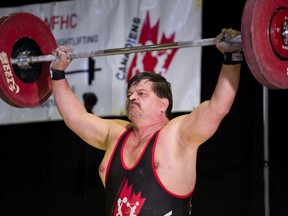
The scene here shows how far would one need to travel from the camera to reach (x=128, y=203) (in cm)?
332

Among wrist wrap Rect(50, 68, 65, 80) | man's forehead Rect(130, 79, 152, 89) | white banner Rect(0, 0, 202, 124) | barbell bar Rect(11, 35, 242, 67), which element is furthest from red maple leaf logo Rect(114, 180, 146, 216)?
white banner Rect(0, 0, 202, 124)

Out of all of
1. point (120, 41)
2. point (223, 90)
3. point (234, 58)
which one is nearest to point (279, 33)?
point (234, 58)

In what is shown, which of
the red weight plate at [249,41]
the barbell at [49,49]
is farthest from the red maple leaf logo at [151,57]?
the red weight plate at [249,41]

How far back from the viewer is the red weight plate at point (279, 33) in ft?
10.3

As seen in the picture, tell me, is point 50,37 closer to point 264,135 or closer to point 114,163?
point 114,163

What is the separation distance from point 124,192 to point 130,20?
6.11 feet

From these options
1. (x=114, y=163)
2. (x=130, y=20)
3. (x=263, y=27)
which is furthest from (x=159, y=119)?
(x=130, y=20)

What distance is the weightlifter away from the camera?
124 inches

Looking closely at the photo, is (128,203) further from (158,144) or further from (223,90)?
(223,90)

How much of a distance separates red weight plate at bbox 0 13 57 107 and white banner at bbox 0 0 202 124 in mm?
843

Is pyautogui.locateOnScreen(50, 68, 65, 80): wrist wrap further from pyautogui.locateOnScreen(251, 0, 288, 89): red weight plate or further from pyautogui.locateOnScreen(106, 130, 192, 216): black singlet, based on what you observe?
pyautogui.locateOnScreen(251, 0, 288, 89): red weight plate

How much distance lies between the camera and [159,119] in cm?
355

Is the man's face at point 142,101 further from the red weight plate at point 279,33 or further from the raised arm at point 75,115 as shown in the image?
the red weight plate at point 279,33

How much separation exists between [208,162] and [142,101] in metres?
1.24
